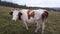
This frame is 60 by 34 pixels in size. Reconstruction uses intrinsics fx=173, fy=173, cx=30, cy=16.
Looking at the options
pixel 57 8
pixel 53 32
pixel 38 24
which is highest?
pixel 38 24

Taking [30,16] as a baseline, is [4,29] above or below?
below

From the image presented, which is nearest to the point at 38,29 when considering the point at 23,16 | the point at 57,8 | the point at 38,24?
the point at 38,24

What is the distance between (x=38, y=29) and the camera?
1055 cm

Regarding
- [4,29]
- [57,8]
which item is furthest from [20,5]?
[4,29]

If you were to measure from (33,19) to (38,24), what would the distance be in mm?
428

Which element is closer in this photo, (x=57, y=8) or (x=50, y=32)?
(x=50, y=32)

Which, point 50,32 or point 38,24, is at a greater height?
point 38,24

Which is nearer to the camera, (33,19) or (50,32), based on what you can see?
(33,19)

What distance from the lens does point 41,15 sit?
9938 mm

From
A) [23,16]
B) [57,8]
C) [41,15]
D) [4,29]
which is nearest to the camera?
[41,15]

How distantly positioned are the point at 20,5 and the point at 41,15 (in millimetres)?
23508

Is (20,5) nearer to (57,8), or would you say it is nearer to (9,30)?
(57,8)

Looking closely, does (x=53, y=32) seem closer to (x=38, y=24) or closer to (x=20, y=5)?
(x=38, y=24)

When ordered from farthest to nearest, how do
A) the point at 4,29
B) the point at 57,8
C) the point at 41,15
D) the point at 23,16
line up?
the point at 57,8 → the point at 4,29 → the point at 23,16 → the point at 41,15
